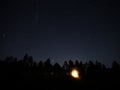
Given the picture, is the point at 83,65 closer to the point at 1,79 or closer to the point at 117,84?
the point at 117,84

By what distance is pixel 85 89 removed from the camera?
3023 centimetres

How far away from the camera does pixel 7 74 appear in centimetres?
2700

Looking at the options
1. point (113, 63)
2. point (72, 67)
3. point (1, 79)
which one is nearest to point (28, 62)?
point (72, 67)

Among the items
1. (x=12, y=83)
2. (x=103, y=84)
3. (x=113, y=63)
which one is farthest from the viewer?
(x=113, y=63)

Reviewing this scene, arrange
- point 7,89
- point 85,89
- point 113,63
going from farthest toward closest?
point 113,63
point 85,89
point 7,89

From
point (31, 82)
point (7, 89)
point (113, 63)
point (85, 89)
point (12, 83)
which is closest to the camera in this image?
point (7, 89)

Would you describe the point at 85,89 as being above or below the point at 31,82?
below

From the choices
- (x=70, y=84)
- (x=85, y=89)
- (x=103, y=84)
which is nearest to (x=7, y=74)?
(x=70, y=84)

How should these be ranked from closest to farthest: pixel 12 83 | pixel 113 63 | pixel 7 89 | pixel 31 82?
pixel 7 89, pixel 12 83, pixel 31 82, pixel 113 63

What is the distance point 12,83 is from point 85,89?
16.6 meters

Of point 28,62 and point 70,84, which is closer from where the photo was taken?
point 70,84

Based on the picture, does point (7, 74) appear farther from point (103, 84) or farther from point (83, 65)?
point (83, 65)

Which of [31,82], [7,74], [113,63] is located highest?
[113,63]

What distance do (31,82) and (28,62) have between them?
5637 centimetres
